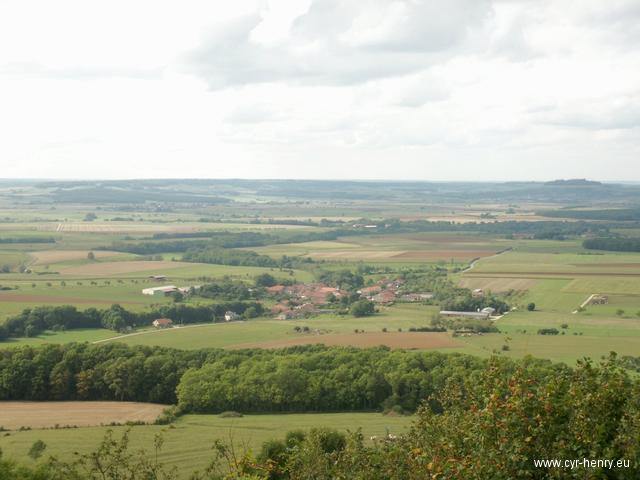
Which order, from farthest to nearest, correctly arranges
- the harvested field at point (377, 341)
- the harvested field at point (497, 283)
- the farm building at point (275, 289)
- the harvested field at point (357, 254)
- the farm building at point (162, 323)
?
the harvested field at point (357, 254)
the farm building at point (275, 289)
the harvested field at point (497, 283)
the farm building at point (162, 323)
the harvested field at point (377, 341)

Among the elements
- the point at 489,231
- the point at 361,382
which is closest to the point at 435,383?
the point at 361,382

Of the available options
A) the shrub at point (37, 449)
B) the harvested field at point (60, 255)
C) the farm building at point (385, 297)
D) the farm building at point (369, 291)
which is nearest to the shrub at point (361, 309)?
the farm building at point (385, 297)

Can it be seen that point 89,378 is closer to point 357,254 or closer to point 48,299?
point 48,299

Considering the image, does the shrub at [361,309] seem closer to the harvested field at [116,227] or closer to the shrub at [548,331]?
the shrub at [548,331]

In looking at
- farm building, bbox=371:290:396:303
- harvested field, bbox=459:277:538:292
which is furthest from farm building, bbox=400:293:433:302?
harvested field, bbox=459:277:538:292

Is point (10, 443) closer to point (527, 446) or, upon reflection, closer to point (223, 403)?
point (223, 403)

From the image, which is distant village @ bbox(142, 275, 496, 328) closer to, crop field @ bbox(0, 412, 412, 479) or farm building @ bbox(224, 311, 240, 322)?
farm building @ bbox(224, 311, 240, 322)
